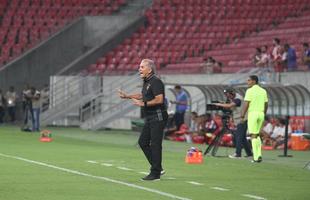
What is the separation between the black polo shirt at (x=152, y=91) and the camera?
16797 mm

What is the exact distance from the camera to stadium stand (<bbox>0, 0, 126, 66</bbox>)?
153ft

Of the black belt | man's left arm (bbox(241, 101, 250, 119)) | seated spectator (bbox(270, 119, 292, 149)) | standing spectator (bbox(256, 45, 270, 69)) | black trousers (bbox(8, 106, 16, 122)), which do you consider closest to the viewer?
the black belt

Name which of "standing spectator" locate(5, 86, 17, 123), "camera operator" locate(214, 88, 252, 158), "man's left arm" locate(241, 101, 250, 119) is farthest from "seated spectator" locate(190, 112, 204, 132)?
"standing spectator" locate(5, 86, 17, 123)

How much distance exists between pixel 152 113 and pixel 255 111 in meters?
6.08

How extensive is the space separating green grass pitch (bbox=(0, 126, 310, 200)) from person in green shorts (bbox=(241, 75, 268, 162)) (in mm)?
378

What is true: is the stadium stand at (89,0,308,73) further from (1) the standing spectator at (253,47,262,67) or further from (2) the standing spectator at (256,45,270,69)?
(2) the standing spectator at (256,45,270,69)

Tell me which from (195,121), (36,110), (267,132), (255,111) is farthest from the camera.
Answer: (36,110)

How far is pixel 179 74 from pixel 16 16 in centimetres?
1391

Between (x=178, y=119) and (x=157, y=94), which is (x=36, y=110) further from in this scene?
(x=157, y=94)

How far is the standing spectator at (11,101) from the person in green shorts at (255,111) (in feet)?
73.0

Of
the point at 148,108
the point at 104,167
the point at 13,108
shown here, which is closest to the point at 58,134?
the point at 13,108

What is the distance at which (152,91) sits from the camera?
55.3ft

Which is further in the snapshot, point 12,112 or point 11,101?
point 12,112

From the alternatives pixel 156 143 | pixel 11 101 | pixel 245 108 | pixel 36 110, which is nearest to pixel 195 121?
pixel 36 110
